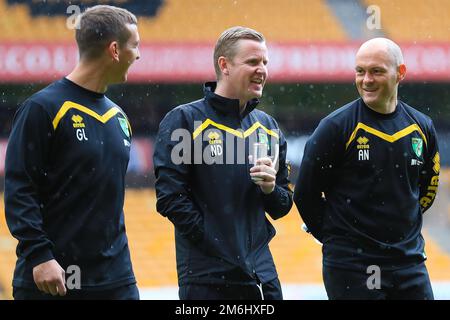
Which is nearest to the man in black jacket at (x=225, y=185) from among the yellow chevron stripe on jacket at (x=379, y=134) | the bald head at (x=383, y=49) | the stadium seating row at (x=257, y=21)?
the yellow chevron stripe on jacket at (x=379, y=134)

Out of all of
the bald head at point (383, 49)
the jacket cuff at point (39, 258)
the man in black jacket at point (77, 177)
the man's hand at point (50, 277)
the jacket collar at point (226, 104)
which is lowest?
the man's hand at point (50, 277)

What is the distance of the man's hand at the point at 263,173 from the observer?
11.9ft

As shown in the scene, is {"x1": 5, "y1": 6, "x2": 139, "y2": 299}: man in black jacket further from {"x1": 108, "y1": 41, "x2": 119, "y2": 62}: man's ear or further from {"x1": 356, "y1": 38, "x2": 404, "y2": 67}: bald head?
{"x1": 356, "y1": 38, "x2": 404, "y2": 67}: bald head

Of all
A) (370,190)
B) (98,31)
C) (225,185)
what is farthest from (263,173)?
(98,31)

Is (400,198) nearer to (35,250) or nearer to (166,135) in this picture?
(166,135)

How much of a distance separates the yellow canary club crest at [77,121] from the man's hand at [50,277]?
53 cm

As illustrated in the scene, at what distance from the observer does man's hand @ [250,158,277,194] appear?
11.9 ft

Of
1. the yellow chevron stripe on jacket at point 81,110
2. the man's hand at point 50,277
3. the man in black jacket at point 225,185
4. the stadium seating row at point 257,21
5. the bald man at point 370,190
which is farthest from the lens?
the stadium seating row at point 257,21

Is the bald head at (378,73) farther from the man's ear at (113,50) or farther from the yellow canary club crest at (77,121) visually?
the yellow canary club crest at (77,121)

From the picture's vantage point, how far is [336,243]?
12.7 ft

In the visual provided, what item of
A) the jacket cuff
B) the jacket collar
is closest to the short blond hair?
the jacket collar

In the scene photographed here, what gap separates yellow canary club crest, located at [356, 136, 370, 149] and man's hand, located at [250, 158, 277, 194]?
17.1 inches
